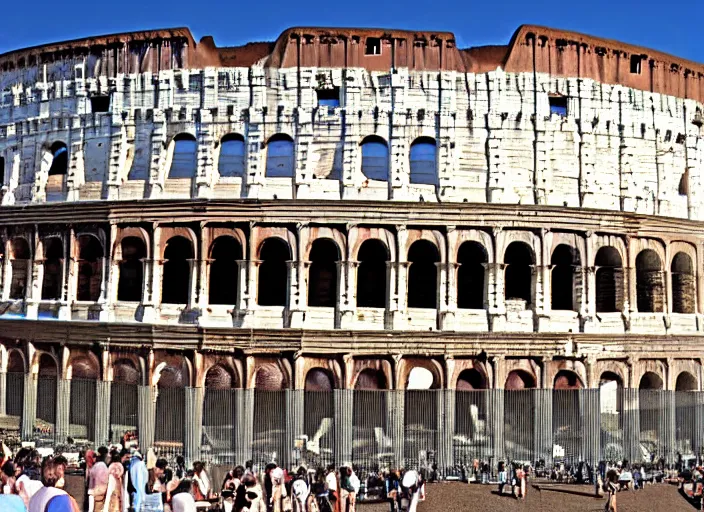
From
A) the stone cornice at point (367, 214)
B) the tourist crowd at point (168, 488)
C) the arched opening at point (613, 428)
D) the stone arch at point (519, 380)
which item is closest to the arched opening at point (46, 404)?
the stone cornice at point (367, 214)

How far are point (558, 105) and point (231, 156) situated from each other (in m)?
8.56

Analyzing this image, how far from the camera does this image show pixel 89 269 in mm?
20406

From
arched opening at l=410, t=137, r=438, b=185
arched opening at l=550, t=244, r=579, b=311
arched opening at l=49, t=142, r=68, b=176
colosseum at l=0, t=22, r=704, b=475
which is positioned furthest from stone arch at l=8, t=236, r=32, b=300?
arched opening at l=550, t=244, r=579, b=311

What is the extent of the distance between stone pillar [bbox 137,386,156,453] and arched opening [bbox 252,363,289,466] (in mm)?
2340

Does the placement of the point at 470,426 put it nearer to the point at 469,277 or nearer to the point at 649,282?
the point at 469,277

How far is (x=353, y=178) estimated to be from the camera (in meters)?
18.5

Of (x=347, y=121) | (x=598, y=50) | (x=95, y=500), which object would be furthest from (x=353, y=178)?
(x=95, y=500)

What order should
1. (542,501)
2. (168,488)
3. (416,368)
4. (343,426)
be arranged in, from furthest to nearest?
(416,368), (343,426), (542,501), (168,488)

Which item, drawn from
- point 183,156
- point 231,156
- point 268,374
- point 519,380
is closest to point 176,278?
point 183,156

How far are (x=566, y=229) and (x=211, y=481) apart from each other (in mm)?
10412

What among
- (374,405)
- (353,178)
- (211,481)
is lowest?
(211,481)

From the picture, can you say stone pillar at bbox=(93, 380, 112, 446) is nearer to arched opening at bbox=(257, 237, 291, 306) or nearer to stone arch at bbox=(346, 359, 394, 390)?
arched opening at bbox=(257, 237, 291, 306)

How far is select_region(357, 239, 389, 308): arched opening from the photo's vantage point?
19234 mm

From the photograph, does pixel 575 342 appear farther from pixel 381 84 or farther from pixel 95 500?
pixel 95 500
